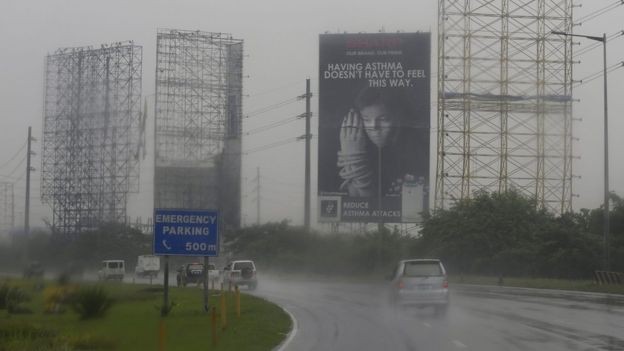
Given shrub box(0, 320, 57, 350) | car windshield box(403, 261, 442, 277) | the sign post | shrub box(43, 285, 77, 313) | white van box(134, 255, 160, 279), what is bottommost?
white van box(134, 255, 160, 279)

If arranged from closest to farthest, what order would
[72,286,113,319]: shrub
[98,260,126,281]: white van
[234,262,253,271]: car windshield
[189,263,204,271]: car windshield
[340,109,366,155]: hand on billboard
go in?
[72,286,113,319]: shrub → [234,262,253,271]: car windshield → [98,260,126,281]: white van → [189,263,204,271]: car windshield → [340,109,366,155]: hand on billboard

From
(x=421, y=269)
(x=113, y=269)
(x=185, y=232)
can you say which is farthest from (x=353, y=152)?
(x=185, y=232)

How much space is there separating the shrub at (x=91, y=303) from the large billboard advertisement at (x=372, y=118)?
115 ft

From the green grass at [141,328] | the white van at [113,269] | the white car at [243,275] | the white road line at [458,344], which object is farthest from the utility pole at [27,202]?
the white road line at [458,344]

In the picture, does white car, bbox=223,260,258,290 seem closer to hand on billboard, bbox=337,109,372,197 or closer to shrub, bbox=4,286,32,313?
hand on billboard, bbox=337,109,372,197

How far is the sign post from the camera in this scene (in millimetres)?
27203

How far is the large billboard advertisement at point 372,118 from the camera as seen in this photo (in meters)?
63.5

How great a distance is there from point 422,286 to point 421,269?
2.92ft

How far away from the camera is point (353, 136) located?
210ft

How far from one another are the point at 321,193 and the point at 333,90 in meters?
7.03

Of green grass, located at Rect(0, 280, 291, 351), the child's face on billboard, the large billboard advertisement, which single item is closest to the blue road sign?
green grass, located at Rect(0, 280, 291, 351)

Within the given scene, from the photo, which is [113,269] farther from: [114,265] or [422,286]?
[422,286]

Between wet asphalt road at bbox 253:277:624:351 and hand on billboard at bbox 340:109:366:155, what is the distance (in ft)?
87.3

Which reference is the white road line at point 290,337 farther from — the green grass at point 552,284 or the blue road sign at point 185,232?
the green grass at point 552,284
